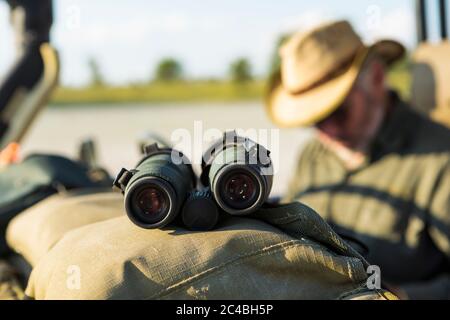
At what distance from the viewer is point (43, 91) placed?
110 inches

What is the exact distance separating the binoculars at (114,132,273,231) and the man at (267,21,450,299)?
1593mm

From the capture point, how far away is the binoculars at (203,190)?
3.65 ft

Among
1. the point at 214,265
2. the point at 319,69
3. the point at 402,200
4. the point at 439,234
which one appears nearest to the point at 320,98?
the point at 319,69

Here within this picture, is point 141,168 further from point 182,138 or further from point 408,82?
point 408,82

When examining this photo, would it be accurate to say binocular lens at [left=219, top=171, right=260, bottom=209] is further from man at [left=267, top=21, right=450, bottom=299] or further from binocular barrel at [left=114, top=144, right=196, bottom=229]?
man at [left=267, top=21, right=450, bottom=299]

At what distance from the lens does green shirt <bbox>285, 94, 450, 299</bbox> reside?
2.71 m

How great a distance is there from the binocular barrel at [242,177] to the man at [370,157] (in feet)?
5.23

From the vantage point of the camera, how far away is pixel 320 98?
3000 millimetres

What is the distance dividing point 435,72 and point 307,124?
2.17 feet

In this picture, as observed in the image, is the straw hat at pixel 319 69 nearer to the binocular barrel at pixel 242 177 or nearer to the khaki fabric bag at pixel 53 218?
the khaki fabric bag at pixel 53 218

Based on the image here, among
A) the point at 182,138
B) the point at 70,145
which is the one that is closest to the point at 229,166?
the point at 182,138

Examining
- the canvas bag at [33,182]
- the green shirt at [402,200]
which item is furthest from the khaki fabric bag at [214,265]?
the green shirt at [402,200]

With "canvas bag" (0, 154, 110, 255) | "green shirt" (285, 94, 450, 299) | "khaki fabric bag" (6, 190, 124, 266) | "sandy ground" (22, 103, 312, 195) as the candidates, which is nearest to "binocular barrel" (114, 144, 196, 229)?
"khaki fabric bag" (6, 190, 124, 266)

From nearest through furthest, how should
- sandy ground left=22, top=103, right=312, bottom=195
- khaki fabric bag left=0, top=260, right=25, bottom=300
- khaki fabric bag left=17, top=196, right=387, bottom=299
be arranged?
1. khaki fabric bag left=17, top=196, right=387, bottom=299
2. khaki fabric bag left=0, top=260, right=25, bottom=300
3. sandy ground left=22, top=103, right=312, bottom=195
